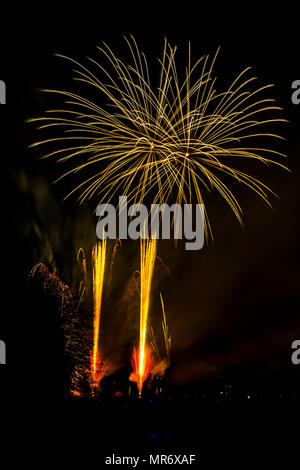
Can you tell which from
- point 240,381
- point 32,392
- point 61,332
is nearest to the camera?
point 32,392

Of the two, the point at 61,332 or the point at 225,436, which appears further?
the point at 61,332

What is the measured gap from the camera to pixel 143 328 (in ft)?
65.3

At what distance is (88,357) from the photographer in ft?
76.6

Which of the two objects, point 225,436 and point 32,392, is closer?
point 225,436

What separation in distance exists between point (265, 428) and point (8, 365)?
9877 mm
